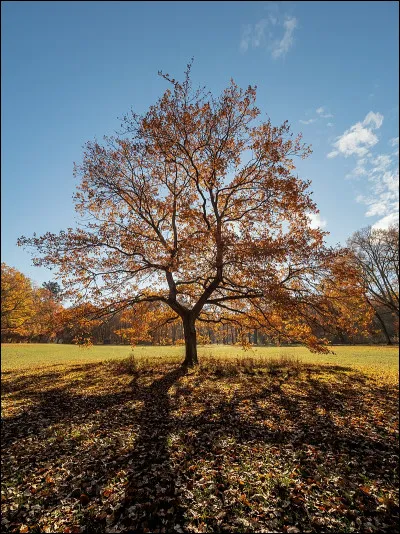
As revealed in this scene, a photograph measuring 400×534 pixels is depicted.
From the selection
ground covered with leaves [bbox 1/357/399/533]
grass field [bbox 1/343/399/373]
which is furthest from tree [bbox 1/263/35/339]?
ground covered with leaves [bbox 1/357/399/533]

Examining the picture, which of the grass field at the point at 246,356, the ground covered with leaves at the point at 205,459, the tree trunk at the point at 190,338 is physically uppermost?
the tree trunk at the point at 190,338

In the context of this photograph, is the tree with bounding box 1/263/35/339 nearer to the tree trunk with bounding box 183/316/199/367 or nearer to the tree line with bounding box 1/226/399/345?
A: the tree line with bounding box 1/226/399/345

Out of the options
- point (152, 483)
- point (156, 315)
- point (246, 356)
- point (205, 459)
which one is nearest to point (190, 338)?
point (156, 315)

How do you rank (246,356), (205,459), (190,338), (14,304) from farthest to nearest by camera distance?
(14,304) → (246,356) → (190,338) → (205,459)

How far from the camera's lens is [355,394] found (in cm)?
1159

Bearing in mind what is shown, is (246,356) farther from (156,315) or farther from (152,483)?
(152,483)

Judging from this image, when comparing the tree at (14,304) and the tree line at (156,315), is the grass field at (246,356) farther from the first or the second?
the tree at (14,304)

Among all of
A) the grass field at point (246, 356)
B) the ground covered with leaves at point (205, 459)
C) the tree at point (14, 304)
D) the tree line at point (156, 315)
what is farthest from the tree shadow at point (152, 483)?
the tree at point (14, 304)

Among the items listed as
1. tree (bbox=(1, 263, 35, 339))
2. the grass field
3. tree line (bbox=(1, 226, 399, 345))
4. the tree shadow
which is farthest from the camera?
tree (bbox=(1, 263, 35, 339))

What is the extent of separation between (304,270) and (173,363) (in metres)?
11.5

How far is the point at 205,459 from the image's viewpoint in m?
6.75

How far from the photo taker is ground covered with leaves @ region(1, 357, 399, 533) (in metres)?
4.91

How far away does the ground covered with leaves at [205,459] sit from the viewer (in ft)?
16.1

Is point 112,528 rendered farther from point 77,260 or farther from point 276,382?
point 77,260
